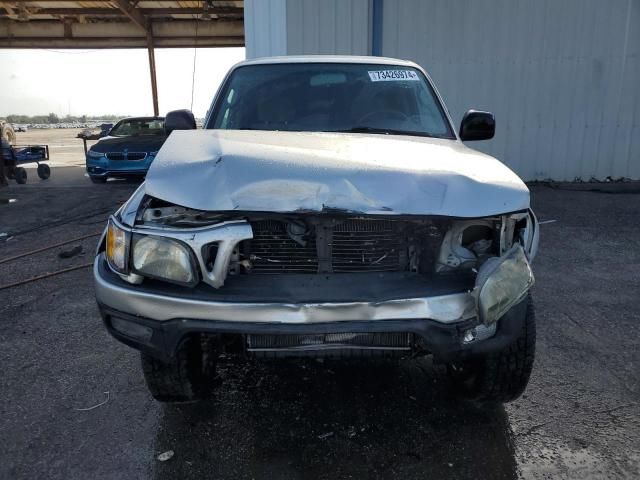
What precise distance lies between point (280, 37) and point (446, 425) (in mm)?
7816

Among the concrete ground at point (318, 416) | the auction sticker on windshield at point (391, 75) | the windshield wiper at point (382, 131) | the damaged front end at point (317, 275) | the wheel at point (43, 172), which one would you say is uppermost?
the auction sticker on windshield at point (391, 75)

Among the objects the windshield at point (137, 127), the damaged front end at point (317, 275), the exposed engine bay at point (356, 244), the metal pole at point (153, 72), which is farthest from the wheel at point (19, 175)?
the exposed engine bay at point (356, 244)

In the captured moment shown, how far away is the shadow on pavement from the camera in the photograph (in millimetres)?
2104

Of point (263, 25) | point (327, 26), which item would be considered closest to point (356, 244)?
point (263, 25)

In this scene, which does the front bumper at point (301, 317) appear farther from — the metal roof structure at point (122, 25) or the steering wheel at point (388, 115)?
the metal roof structure at point (122, 25)

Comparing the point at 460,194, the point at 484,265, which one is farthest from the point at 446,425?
the point at 460,194

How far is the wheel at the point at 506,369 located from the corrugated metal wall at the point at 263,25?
24.5 feet

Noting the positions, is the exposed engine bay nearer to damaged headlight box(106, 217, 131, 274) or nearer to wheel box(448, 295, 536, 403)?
damaged headlight box(106, 217, 131, 274)

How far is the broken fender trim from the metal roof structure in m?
17.4

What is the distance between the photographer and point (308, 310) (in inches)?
73.7

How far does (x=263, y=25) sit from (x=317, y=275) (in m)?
7.64

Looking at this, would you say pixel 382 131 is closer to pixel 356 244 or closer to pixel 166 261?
pixel 356 244

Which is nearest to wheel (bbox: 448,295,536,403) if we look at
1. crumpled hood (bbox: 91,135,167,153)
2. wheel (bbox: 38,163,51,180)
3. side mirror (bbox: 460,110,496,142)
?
side mirror (bbox: 460,110,496,142)

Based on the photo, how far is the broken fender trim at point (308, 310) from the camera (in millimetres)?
1872
